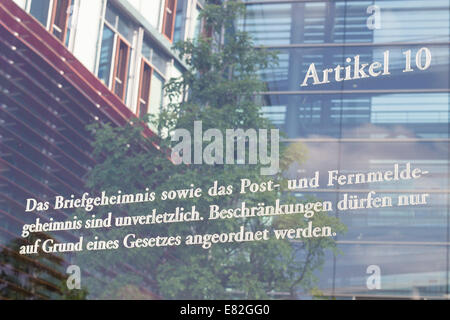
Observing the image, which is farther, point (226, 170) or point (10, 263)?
point (226, 170)

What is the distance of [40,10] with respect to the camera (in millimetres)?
6570

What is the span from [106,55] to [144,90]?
42 cm

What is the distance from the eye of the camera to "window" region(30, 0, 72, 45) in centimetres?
655

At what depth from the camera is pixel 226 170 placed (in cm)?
634

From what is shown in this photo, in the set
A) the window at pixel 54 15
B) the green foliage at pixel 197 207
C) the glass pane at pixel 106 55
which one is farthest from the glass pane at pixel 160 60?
the window at pixel 54 15

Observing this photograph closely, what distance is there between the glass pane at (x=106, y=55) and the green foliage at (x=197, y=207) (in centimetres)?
44

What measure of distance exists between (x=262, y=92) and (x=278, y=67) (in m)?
0.27

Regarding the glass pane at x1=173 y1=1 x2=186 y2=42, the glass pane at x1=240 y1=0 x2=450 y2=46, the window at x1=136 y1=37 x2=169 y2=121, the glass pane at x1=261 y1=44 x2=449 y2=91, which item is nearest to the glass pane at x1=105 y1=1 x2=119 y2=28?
the window at x1=136 y1=37 x2=169 y2=121

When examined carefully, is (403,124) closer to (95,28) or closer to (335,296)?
(335,296)

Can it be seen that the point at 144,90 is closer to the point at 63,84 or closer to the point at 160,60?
the point at 160,60

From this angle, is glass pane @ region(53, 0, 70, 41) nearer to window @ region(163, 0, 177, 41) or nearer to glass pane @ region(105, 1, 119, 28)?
glass pane @ region(105, 1, 119, 28)

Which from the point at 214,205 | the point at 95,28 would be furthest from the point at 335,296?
the point at 95,28

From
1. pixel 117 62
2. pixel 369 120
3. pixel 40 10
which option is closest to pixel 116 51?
pixel 117 62

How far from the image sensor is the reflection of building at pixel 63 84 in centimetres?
614
